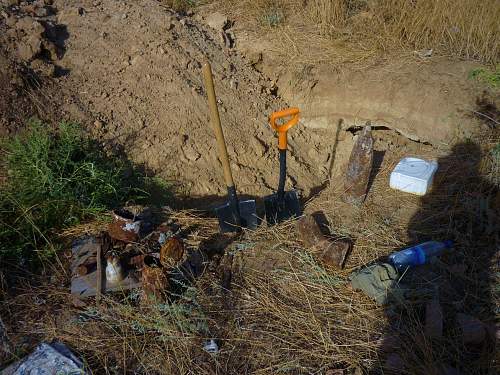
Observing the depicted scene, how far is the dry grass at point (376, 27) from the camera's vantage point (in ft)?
13.2

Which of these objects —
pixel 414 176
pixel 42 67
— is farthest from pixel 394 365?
pixel 42 67

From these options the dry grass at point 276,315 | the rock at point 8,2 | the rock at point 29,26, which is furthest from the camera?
the rock at point 8,2

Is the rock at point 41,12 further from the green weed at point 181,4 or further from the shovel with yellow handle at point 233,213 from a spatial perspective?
the shovel with yellow handle at point 233,213

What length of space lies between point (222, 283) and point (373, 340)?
92 centimetres

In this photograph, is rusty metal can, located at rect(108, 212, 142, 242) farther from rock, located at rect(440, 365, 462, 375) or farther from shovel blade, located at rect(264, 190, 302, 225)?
rock, located at rect(440, 365, 462, 375)

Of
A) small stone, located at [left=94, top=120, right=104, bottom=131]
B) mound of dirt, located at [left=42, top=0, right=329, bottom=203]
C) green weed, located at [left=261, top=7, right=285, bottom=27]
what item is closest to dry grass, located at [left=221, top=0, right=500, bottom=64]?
green weed, located at [left=261, top=7, right=285, bottom=27]

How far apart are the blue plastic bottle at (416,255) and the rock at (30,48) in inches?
139

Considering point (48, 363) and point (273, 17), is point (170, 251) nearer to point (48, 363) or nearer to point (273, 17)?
point (48, 363)

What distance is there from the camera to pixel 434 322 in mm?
1997

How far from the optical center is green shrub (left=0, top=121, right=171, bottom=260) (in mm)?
2453

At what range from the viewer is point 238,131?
156 inches

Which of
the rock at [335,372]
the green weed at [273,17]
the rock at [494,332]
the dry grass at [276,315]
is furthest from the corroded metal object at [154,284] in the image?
the green weed at [273,17]

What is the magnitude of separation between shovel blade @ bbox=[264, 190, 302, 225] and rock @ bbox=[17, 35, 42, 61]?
258 centimetres

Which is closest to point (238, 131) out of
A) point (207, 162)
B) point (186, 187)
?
point (207, 162)
